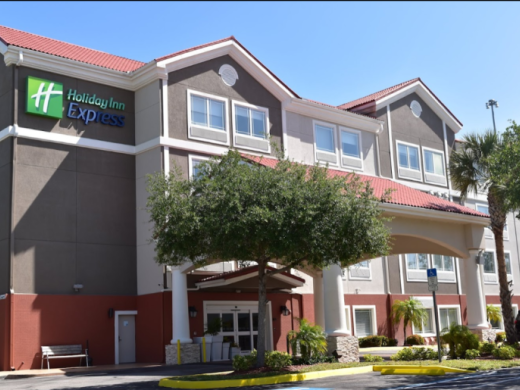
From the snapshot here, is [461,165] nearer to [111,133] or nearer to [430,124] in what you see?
[430,124]

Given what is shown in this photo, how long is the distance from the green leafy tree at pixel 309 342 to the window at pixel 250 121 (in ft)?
37.8

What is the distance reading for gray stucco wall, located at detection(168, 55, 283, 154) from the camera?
2792 centimetres

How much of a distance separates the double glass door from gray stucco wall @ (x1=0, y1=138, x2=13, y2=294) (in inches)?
318

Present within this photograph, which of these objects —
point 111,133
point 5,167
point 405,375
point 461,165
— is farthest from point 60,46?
point 405,375

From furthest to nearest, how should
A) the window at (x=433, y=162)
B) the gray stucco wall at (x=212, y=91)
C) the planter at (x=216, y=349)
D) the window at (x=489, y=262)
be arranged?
the window at (x=489, y=262) < the window at (x=433, y=162) < the gray stucco wall at (x=212, y=91) < the planter at (x=216, y=349)

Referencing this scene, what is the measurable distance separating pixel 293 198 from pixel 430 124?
81.5 ft

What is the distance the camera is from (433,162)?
3975 cm

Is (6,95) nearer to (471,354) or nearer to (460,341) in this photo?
(460,341)

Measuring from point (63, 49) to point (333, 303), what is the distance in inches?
631

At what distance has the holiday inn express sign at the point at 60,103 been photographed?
25625mm

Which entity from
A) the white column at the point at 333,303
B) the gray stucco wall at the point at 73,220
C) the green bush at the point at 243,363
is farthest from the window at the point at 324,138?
the green bush at the point at 243,363

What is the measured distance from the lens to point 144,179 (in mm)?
27672

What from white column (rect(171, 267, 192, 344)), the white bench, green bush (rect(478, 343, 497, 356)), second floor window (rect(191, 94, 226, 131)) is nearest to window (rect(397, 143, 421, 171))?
second floor window (rect(191, 94, 226, 131))

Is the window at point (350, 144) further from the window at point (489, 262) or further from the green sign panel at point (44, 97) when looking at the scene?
the green sign panel at point (44, 97)
